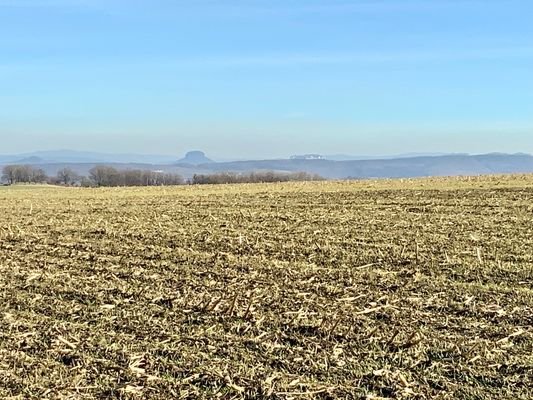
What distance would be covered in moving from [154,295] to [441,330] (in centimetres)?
395

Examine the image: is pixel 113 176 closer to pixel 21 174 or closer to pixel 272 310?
pixel 21 174

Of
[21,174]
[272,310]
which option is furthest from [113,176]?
[272,310]

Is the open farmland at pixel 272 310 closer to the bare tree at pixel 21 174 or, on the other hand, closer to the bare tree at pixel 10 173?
the bare tree at pixel 10 173

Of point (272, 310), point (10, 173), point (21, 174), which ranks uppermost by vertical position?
point (10, 173)

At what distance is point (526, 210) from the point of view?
17.0m

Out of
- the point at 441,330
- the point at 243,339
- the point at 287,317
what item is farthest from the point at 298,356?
the point at 441,330

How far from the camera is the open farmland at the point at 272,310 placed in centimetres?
618

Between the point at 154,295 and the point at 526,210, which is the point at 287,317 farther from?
the point at 526,210

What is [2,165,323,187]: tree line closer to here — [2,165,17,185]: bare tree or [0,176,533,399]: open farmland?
[2,165,17,185]: bare tree

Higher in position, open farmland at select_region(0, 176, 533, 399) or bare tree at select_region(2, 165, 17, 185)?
bare tree at select_region(2, 165, 17, 185)

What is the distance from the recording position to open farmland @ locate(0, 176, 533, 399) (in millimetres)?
6176

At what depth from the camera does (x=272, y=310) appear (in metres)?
8.31

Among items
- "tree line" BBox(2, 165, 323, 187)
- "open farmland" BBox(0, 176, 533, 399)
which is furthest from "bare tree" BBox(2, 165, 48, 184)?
"open farmland" BBox(0, 176, 533, 399)

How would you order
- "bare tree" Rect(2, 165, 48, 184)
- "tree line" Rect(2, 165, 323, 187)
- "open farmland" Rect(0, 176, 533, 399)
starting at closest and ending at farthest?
1. "open farmland" Rect(0, 176, 533, 399)
2. "tree line" Rect(2, 165, 323, 187)
3. "bare tree" Rect(2, 165, 48, 184)
